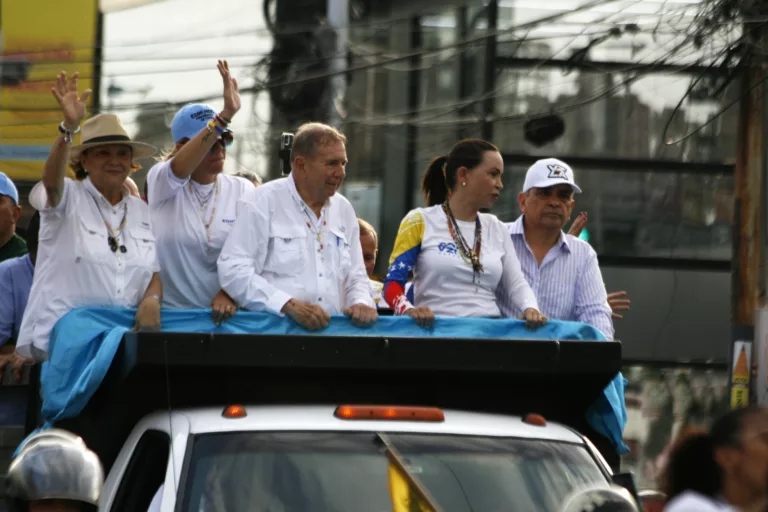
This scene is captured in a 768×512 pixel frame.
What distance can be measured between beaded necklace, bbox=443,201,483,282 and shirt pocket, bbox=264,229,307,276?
0.72 metres

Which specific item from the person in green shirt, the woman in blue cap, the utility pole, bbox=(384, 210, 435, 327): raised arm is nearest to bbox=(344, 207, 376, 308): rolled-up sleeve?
bbox=(384, 210, 435, 327): raised arm

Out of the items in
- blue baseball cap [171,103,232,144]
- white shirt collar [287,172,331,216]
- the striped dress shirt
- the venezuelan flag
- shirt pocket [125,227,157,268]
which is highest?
blue baseball cap [171,103,232,144]

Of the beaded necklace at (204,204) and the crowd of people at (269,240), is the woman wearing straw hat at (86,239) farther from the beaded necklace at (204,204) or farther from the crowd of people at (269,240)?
the beaded necklace at (204,204)

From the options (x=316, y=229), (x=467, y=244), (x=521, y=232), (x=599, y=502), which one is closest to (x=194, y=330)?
(x=316, y=229)

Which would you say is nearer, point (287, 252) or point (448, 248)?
point (287, 252)

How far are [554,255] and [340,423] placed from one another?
216cm

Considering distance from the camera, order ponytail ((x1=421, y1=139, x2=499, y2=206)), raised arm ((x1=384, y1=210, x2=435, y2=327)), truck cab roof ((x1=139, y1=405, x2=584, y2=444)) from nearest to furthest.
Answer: truck cab roof ((x1=139, y1=405, x2=584, y2=444)), raised arm ((x1=384, y1=210, x2=435, y2=327)), ponytail ((x1=421, y1=139, x2=499, y2=206))

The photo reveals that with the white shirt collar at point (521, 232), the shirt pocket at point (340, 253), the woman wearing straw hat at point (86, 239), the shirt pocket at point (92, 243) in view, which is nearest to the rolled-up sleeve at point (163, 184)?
the woman wearing straw hat at point (86, 239)

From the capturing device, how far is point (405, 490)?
→ 15.4 feet

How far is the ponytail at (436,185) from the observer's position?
6852 millimetres

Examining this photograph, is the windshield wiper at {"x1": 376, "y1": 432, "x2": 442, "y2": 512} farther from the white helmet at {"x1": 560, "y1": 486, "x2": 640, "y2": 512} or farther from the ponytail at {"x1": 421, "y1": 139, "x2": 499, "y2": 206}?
the ponytail at {"x1": 421, "y1": 139, "x2": 499, "y2": 206}

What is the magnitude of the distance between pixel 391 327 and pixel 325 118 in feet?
43.2

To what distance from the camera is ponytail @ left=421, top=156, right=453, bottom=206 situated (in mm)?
6852

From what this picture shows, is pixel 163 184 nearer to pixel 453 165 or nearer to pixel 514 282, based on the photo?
pixel 453 165
